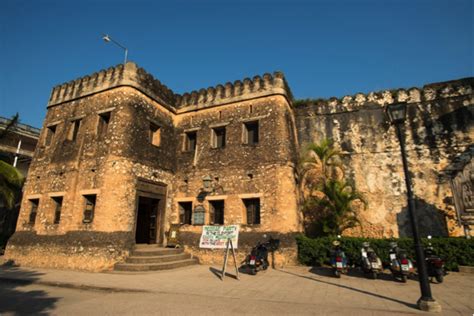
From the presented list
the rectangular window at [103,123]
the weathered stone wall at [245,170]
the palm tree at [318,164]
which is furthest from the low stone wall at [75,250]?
the palm tree at [318,164]

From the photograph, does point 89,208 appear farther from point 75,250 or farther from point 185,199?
point 185,199

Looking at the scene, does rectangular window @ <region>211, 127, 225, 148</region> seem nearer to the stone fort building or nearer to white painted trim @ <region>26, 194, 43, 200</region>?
the stone fort building

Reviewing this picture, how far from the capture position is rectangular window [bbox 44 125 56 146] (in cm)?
1337

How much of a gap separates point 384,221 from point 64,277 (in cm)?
1251

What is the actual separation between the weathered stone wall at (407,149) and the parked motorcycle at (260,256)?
14.4ft

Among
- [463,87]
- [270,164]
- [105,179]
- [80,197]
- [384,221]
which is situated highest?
[463,87]

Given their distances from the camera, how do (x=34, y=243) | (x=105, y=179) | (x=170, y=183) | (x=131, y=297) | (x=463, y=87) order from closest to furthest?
(x=131, y=297) < (x=105, y=179) < (x=34, y=243) < (x=463, y=87) < (x=170, y=183)

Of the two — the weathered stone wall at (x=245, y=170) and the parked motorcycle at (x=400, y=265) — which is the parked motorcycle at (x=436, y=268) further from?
the weathered stone wall at (x=245, y=170)

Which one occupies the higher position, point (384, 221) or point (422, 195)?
point (422, 195)

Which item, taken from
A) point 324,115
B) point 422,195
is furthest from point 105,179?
point 422,195

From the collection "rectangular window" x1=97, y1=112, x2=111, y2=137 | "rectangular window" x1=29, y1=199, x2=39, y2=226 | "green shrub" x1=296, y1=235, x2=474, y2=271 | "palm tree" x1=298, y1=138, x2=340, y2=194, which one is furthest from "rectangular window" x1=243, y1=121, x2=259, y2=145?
→ "rectangular window" x1=29, y1=199, x2=39, y2=226

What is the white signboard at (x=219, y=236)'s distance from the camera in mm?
8672

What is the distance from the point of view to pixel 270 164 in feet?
37.6

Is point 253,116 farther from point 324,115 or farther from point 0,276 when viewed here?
point 0,276
